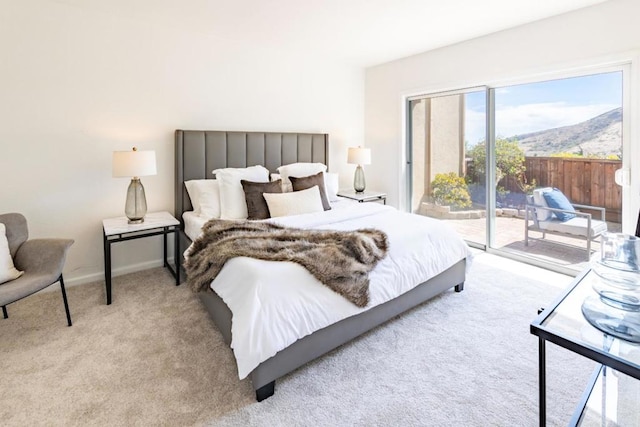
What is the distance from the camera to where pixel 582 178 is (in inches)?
127

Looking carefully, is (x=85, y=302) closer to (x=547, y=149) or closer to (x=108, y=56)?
(x=108, y=56)

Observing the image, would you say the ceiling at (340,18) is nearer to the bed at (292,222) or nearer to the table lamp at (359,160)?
the bed at (292,222)

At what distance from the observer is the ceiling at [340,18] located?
2.88 m

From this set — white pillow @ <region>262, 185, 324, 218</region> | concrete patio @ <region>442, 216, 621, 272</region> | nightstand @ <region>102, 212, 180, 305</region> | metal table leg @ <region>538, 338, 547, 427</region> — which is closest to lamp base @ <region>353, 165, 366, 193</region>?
concrete patio @ <region>442, 216, 621, 272</region>

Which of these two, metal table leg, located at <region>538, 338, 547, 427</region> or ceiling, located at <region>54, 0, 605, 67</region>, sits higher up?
ceiling, located at <region>54, 0, 605, 67</region>

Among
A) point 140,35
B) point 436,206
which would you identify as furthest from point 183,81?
point 436,206

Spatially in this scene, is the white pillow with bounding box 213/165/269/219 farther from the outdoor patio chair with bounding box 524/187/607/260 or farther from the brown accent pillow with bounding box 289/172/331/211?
the outdoor patio chair with bounding box 524/187/607/260

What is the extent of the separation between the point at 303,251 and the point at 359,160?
9.05ft

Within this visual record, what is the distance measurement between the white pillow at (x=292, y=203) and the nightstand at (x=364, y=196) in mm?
1227

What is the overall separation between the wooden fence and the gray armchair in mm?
4295

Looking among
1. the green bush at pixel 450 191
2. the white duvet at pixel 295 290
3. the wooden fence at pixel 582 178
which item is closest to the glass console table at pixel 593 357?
the white duvet at pixel 295 290

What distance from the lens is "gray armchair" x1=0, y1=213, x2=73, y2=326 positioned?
89.1 inches

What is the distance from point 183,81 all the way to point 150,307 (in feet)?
7.52

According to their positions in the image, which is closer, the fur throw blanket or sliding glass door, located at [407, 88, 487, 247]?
the fur throw blanket
